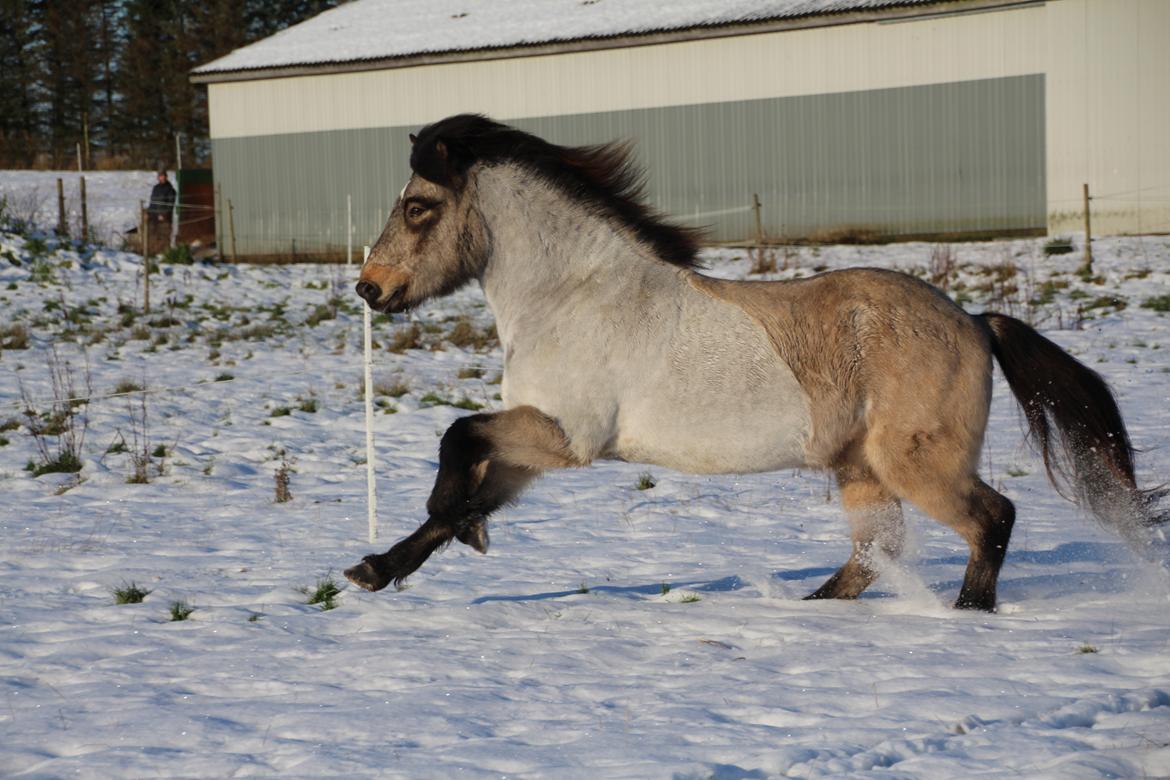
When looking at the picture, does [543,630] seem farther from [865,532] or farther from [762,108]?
[762,108]

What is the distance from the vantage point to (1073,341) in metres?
13.1

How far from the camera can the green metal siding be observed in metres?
23.8

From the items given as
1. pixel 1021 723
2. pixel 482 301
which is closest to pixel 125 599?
pixel 1021 723

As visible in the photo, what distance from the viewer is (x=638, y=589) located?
602 cm

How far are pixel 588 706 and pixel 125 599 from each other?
8.53 ft

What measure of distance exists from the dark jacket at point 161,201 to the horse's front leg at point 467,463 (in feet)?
74.6

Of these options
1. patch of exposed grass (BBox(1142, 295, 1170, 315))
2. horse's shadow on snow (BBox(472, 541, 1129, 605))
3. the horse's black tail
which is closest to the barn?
patch of exposed grass (BBox(1142, 295, 1170, 315))

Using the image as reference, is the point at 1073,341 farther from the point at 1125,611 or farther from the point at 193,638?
the point at 193,638

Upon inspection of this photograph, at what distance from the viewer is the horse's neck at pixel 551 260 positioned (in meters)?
5.40

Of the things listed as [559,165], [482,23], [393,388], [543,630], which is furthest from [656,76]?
[543,630]

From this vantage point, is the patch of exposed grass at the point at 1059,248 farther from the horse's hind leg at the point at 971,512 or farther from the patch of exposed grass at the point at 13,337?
the horse's hind leg at the point at 971,512

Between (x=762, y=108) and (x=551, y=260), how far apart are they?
20.7 m

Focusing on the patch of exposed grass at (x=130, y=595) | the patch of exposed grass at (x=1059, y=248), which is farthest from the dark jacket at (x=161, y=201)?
the patch of exposed grass at (x=130, y=595)

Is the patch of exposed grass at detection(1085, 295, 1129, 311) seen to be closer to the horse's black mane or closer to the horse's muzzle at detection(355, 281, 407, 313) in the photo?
the horse's black mane
